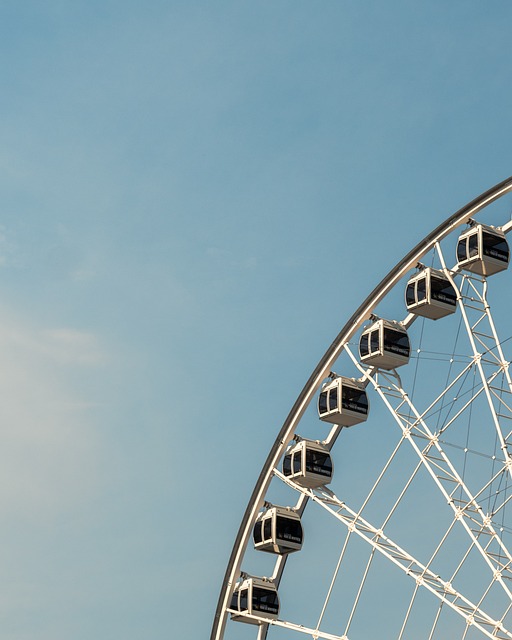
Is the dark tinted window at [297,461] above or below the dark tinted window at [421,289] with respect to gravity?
below

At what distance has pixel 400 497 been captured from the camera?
41344 millimetres

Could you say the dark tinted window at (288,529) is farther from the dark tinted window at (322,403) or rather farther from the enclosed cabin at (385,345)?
the enclosed cabin at (385,345)

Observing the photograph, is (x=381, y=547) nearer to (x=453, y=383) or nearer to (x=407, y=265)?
(x=453, y=383)

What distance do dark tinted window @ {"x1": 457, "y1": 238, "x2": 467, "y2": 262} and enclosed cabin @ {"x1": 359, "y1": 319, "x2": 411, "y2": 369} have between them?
3.03 metres

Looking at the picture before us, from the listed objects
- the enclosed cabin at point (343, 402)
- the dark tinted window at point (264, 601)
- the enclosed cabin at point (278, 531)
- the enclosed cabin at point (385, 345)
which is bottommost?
the dark tinted window at point (264, 601)

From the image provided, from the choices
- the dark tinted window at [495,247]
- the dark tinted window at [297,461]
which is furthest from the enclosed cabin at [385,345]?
the dark tinted window at [495,247]

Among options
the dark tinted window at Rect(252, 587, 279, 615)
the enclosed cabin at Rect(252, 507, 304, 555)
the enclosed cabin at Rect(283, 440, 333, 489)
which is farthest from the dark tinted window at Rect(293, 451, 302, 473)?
the dark tinted window at Rect(252, 587, 279, 615)

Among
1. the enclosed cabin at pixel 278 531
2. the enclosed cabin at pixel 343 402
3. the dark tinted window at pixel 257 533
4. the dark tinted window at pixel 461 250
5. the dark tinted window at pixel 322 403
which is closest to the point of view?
the dark tinted window at pixel 461 250

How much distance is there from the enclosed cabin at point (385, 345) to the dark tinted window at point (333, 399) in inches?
53.7

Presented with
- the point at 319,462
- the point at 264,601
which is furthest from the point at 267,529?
the point at 319,462

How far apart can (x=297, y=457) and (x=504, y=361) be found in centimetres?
764

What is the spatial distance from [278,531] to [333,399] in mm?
4571

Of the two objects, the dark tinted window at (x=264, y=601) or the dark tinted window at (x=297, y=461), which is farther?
the dark tinted window at (x=297, y=461)

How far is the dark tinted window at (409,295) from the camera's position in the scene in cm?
4297
